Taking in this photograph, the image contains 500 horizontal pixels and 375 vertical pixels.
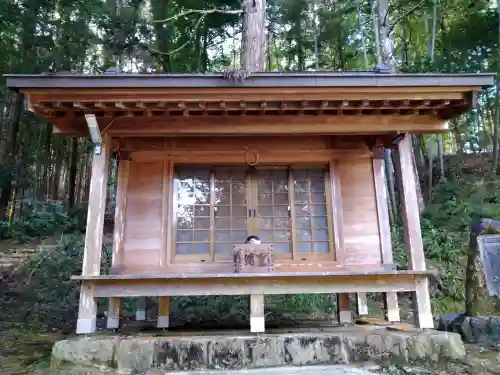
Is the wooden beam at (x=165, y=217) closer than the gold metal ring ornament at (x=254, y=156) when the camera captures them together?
Yes

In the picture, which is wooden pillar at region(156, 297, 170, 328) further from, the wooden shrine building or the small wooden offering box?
the small wooden offering box

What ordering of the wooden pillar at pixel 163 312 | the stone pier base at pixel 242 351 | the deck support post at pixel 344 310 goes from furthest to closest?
the deck support post at pixel 344 310 → the wooden pillar at pixel 163 312 → the stone pier base at pixel 242 351

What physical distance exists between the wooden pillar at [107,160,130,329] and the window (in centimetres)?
68

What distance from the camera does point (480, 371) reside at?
3.72 metres

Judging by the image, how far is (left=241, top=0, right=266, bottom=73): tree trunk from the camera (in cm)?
671

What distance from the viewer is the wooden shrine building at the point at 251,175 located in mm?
4148

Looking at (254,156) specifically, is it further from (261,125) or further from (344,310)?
(344,310)

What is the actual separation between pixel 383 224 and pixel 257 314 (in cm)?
226

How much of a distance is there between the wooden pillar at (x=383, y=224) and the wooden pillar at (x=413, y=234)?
590 millimetres

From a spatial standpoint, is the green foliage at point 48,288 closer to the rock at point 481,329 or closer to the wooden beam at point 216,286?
the wooden beam at point 216,286

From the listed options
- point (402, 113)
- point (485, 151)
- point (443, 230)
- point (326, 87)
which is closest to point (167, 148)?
point (326, 87)

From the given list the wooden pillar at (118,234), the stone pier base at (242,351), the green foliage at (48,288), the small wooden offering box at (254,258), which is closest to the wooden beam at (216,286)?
the small wooden offering box at (254,258)

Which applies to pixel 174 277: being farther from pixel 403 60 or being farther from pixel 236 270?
pixel 403 60

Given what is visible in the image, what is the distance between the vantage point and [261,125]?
184 inches
